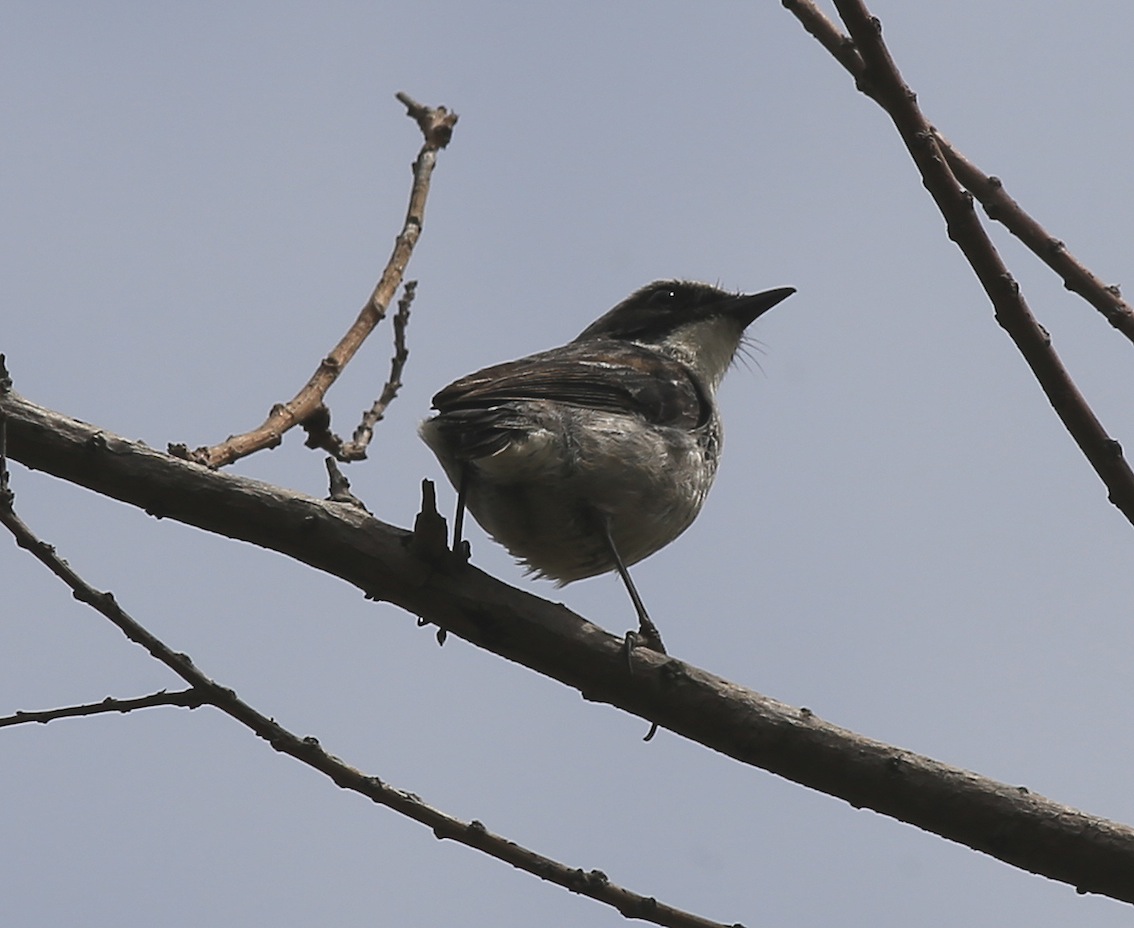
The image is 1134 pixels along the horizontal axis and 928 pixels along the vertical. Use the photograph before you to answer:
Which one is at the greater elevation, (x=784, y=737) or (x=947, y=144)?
(x=947, y=144)

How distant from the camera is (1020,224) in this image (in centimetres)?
410

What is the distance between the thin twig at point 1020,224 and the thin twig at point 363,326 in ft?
5.97

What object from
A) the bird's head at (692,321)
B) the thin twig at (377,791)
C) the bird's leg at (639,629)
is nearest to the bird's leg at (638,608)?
the bird's leg at (639,629)

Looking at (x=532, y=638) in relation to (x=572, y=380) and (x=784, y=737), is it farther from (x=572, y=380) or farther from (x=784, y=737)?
(x=572, y=380)

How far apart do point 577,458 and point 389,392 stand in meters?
0.82

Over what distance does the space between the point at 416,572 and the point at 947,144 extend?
6.54ft

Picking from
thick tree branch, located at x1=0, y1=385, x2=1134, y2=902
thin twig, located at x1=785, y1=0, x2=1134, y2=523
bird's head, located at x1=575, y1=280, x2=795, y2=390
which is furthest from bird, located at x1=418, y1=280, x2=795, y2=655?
thin twig, located at x1=785, y1=0, x2=1134, y2=523

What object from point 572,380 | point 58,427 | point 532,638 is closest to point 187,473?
point 58,427

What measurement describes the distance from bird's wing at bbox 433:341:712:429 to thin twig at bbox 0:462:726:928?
2.09 metres

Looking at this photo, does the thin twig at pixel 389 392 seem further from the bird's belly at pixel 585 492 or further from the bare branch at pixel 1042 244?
the bare branch at pixel 1042 244

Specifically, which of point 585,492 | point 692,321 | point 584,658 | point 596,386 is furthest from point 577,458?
point 692,321

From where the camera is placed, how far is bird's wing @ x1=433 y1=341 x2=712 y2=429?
17.5 feet

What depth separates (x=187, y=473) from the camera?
12.3 feet

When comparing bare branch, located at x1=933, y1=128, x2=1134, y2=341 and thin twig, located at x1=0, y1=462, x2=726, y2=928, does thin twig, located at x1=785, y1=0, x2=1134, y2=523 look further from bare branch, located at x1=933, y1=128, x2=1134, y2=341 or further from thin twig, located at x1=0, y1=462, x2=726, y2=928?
thin twig, located at x1=0, y1=462, x2=726, y2=928
